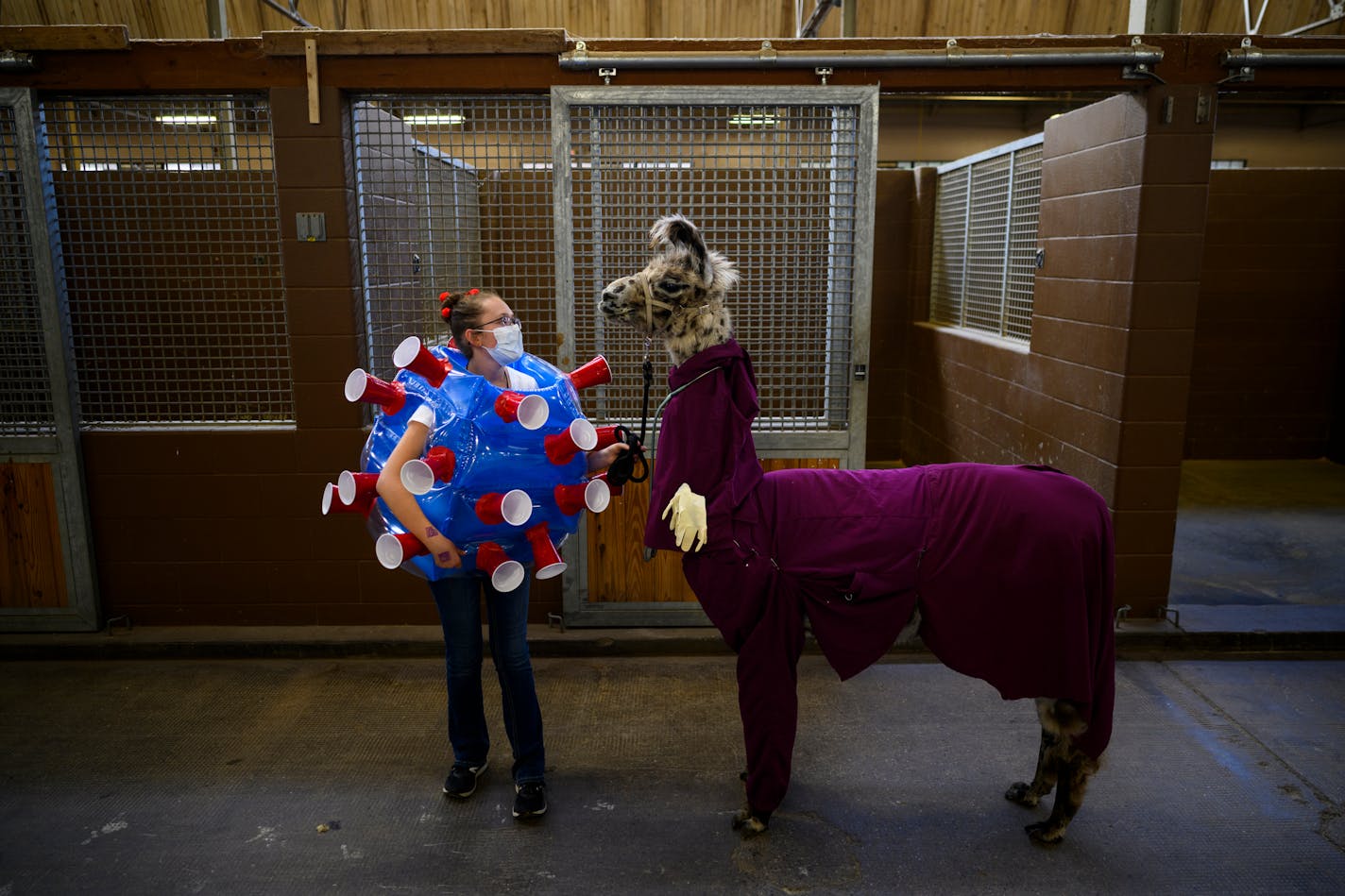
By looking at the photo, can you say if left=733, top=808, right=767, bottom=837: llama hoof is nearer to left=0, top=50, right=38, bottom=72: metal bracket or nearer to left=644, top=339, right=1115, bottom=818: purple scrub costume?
left=644, top=339, right=1115, bottom=818: purple scrub costume

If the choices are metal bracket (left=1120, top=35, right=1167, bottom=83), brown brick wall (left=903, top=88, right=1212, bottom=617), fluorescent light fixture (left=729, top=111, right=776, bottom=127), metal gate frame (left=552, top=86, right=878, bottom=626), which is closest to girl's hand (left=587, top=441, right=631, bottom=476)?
metal gate frame (left=552, top=86, right=878, bottom=626)

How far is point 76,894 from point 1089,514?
2.70 m

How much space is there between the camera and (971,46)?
11.7ft

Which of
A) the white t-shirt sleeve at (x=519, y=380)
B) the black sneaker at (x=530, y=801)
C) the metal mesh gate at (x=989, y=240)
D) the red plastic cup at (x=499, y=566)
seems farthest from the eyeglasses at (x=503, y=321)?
the metal mesh gate at (x=989, y=240)

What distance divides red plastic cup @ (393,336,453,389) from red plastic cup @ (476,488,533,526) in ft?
1.07

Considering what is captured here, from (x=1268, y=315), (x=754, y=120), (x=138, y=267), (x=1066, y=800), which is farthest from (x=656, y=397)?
(x=1268, y=315)

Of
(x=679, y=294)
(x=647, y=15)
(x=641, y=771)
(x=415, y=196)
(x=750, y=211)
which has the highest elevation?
(x=647, y=15)

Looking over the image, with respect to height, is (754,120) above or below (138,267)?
above

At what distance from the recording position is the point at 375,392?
236cm

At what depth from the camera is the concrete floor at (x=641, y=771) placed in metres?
2.48

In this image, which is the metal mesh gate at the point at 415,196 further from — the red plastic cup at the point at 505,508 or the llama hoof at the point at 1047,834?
the llama hoof at the point at 1047,834

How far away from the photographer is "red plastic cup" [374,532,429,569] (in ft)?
7.34

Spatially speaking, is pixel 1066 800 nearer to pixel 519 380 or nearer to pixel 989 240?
pixel 519 380

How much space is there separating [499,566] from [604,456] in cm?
44
